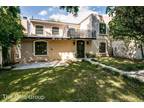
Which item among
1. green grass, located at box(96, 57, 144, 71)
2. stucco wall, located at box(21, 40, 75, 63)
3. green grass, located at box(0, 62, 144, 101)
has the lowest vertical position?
green grass, located at box(0, 62, 144, 101)

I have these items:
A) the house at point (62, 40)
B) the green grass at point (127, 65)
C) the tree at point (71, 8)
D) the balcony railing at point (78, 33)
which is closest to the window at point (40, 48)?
the house at point (62, 40)

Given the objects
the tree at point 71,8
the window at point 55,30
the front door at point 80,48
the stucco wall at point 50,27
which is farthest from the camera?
the window at point 55,30

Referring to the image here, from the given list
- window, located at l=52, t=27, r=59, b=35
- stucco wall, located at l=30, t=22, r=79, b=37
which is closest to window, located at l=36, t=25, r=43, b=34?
stucco wall, located at l=30, t=22, r=79, b=37

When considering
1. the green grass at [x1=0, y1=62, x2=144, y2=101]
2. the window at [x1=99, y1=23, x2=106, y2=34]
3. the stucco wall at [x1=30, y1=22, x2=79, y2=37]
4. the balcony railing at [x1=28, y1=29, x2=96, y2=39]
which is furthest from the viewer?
the window at [x1=99, y1=23, x2=106, y2=34]

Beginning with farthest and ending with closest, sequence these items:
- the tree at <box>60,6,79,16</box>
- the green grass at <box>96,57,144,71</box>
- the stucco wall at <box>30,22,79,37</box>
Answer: the stucco wall at <box>30,22,79,37</box> < the green grass at <box>96,57,144,71</box> < the tree at <box>60,6,79,16</box>

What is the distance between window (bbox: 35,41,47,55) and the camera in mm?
16328

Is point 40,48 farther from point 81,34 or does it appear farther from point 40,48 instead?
point 81,34

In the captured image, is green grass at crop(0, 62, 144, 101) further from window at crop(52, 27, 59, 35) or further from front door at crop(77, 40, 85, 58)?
window at crop(52, 27, 59, 35)

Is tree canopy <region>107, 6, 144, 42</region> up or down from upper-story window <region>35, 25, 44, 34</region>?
down

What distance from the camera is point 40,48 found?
1650 centimetres

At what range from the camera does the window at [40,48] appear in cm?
1633

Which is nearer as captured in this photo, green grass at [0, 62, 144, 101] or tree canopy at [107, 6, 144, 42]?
green grass at [0, 62, 144, 101]

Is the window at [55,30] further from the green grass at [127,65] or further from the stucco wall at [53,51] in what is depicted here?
the green grass at [127,65]
